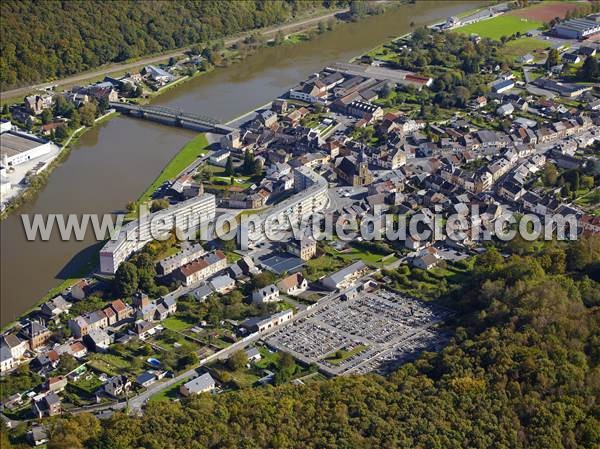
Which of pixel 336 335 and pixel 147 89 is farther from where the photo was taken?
pixel 147 89

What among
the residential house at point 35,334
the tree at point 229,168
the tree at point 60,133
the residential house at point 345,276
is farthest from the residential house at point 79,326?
the tree at point 60,133

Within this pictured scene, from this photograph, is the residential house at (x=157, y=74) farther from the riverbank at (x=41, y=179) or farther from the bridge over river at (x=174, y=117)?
the riverbank at (x=41, y=179)

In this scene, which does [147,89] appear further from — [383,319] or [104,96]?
[383,319]

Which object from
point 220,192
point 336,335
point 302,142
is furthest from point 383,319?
point 302,142

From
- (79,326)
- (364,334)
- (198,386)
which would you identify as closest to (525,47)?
(364,334)

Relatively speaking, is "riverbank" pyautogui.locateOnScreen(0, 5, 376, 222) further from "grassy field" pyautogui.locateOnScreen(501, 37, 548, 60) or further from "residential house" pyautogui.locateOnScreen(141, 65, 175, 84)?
"grassy field" pyautogui.locateOnScreen(501, 37, 548, 60)
